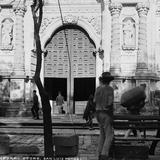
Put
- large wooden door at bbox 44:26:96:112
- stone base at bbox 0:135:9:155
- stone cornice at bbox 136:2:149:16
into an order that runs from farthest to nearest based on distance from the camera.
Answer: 1. large wooden door at bbox 44:26:96:112
2. stone cornice at bbox 136:2:149:16
3. stone base at bbox 0:135:9:155

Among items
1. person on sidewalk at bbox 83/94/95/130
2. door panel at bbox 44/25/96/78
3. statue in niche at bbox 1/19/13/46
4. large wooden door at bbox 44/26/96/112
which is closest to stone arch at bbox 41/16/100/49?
large wooden door at bbox 44/26/96/112

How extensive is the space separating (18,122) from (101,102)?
1262 cm

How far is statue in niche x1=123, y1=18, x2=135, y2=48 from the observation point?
85.9ft

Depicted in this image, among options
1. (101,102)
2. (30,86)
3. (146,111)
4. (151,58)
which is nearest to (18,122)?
(30,86)

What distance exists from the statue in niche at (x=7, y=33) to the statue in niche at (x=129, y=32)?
689 cm

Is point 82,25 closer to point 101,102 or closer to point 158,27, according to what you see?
point 158,27

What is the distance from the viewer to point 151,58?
26062 mm

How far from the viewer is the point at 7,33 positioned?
27.1m

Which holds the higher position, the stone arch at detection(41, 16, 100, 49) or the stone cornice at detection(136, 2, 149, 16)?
the stone cornice at detection(136, 2, 149, 16)

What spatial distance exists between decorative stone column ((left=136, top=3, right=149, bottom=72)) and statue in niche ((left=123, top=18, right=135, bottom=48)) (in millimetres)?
473

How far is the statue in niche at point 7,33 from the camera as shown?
27.0m

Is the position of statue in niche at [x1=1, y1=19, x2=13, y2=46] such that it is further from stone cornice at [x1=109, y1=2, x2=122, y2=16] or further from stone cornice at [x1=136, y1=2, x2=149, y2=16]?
stone cornice at [x1=136, y1=2, x2=149, y2=16]

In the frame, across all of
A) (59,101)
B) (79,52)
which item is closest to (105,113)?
(59,101)

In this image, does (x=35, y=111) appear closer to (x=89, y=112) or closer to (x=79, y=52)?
(x=89, y=112)
